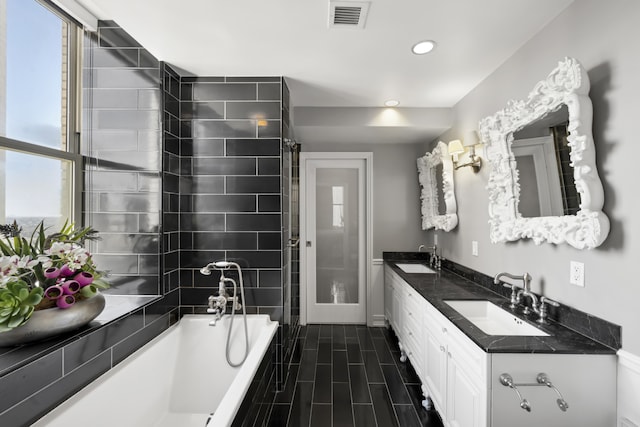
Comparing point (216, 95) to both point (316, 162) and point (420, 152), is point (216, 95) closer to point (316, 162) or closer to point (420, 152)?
point (316, 162)

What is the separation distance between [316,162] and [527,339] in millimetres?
2868

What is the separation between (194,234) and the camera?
7.83 ft

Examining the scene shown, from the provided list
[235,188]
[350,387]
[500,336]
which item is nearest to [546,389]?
[500,336]

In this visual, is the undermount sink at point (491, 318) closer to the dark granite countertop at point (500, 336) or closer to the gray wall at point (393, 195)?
the dark granite countertop at point (500, 336)

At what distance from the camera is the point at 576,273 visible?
151cm

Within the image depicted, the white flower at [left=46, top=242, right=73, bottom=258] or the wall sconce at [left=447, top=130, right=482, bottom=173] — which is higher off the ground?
the wall sconce at [left=447, top=130, right=482, bottom=173]

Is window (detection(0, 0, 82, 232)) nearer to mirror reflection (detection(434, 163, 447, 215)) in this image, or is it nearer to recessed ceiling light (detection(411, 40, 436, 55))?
recessed ceiling light (detection(411, 40, 436, 55))

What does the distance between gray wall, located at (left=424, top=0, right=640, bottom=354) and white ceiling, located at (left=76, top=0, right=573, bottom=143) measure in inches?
6.8

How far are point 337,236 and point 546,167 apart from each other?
2471 mm

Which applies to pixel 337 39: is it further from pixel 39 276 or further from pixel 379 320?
pixel 379 320

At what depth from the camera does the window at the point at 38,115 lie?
1528mm

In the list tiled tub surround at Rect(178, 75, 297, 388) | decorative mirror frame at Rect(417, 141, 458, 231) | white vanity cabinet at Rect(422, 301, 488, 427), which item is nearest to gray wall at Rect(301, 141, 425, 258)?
decorative mirror frame at Rect(417, 141, 458, 231)

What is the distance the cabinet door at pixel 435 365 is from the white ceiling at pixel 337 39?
1.84 metres

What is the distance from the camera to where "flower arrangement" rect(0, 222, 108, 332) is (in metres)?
1.18
